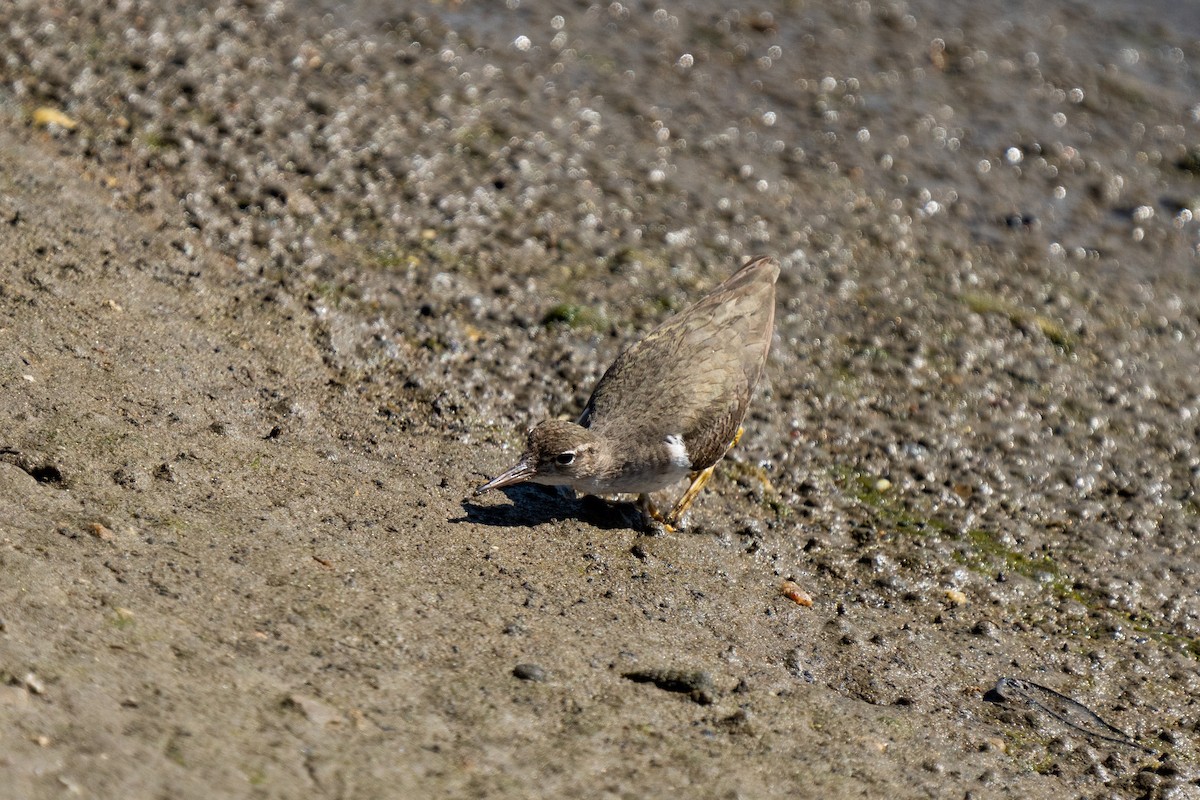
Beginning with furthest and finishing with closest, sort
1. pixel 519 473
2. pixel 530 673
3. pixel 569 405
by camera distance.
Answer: pixel 569 405 → pixel 519 473 → pixel 530 673

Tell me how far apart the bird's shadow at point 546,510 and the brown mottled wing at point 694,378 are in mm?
421

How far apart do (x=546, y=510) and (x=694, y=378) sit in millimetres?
1033

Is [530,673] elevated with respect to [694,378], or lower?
elevated

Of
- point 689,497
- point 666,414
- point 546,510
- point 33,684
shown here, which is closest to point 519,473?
point 546,510

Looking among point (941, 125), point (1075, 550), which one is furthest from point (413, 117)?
point (1075, 550)

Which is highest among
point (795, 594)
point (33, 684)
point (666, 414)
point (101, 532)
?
point (33, 684)

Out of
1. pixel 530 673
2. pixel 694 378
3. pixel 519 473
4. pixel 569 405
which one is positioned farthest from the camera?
pixel 569 405

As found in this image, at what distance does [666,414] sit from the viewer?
623cm

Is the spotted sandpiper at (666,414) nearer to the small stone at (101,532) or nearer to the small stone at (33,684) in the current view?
the small stone at (101,532)

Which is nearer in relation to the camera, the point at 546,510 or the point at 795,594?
the point at 795,594

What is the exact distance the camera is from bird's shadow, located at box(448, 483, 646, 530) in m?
5.95

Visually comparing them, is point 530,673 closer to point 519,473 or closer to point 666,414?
point 519,473

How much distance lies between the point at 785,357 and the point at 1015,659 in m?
2.62

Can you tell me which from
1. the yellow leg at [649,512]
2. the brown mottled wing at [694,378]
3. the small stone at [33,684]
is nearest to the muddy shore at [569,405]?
the small stone at [33,684]
